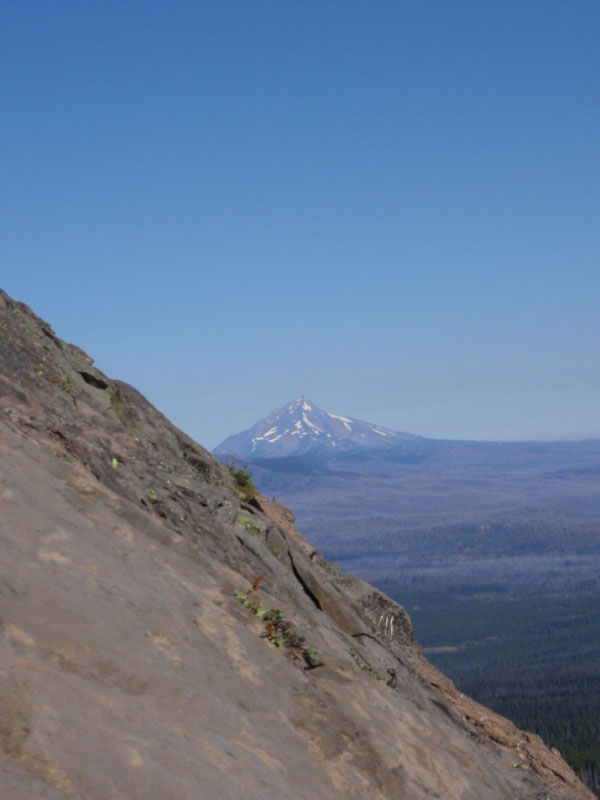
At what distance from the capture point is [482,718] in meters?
24.4

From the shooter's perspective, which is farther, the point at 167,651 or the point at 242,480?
the point at 242,480

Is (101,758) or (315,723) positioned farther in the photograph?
(315,723)

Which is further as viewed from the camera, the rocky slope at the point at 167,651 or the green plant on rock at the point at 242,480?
the green plant on rock at the point at 242,480

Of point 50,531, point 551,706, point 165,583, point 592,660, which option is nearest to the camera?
point 50,531

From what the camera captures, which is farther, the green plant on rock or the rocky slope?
the green plant on rock

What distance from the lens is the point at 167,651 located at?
10.6 m

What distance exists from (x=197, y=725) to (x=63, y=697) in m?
2.01

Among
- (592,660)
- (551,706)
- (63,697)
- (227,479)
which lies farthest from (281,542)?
(592,660)

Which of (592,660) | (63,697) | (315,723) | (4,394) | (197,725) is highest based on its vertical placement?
(4,394)

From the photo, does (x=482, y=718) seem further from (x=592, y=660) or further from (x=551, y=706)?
(x=592, y=660)

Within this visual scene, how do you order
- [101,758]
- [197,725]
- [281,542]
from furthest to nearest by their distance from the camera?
1. [281,542]
2. [197,725]
3. [101,758]

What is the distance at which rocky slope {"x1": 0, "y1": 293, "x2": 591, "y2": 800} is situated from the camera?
7902 mm

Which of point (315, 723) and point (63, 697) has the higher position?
point (63, 697)

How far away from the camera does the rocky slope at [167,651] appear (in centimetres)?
790
